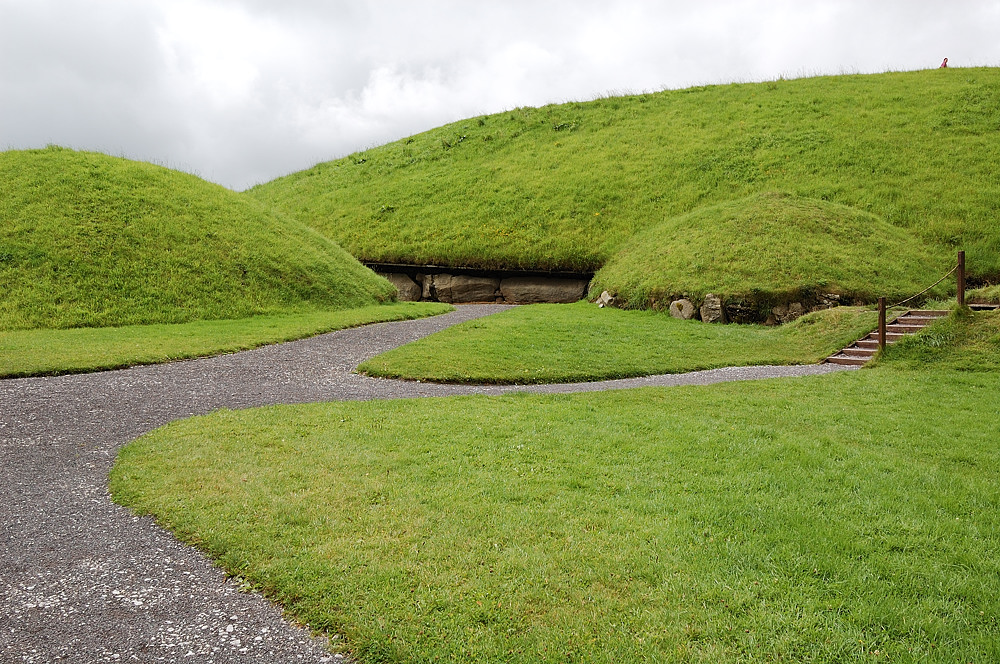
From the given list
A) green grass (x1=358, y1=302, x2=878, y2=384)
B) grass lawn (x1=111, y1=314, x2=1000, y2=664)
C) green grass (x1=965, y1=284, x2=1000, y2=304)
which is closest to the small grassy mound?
green grass (x1=358, y1=302, x2=878, y2=384)

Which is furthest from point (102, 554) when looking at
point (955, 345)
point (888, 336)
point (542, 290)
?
point (542, 290)

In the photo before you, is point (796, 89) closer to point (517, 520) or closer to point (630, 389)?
point (630, 389)

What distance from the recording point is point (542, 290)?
113 feet

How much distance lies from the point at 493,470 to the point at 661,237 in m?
26.2

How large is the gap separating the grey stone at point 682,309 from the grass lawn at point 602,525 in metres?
13.5

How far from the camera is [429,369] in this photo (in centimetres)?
1458

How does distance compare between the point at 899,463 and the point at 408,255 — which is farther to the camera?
the point at 408,255

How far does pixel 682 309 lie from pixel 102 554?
21615 mm

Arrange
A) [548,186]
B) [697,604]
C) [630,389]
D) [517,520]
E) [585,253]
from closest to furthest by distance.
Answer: [697,604] < [517,520] < [630,389] < [585,253] < [548,186]

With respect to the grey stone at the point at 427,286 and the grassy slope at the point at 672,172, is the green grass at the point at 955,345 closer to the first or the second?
the grassy slope at the point at 672,172

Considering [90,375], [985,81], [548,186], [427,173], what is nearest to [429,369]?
[90,375]

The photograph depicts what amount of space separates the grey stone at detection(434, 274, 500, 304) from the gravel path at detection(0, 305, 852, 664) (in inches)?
895

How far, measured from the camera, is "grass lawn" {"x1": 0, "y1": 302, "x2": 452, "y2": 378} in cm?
1377

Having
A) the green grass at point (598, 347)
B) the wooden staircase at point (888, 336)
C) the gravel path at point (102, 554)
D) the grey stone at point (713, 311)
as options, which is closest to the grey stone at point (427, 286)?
the green grass at point (598, 347)
